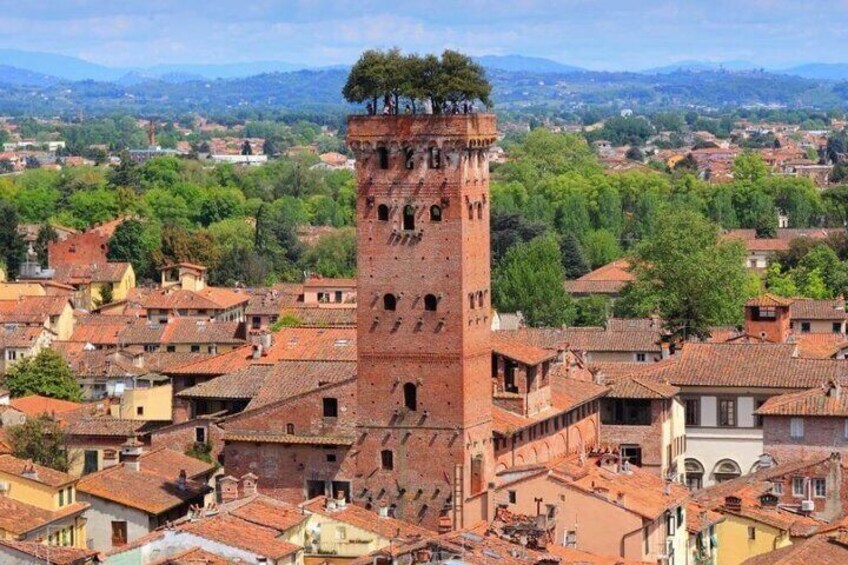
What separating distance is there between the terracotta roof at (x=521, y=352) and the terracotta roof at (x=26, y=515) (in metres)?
10.1

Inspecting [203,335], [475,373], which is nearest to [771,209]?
[203,335]

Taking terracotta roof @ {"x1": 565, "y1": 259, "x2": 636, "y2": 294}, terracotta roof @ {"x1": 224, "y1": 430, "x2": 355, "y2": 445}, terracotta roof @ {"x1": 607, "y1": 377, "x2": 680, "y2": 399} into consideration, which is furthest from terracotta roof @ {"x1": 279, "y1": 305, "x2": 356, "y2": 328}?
terracotta roof @ {"x1": 224, "y1": 430, "x2": 355, "y2": 445}

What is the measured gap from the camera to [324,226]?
139375 millimetres

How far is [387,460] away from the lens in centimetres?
5316

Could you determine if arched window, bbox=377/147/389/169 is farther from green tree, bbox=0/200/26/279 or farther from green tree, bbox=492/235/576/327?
green tree, bbox=0/200/26/279

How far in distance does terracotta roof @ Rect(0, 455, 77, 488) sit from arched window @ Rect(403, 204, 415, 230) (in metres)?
8.03

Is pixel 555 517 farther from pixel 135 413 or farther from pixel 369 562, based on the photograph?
pixel 135 413

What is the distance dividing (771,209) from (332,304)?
181 feet

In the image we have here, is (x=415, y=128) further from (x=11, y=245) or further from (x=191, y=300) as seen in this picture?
(x=11, y=245)

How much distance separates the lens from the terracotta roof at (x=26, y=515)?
46.1 m

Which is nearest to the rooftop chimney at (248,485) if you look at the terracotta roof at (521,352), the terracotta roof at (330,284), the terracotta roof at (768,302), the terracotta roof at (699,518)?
the terracotta roof at (521,352)

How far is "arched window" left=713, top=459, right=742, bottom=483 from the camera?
6303 cm

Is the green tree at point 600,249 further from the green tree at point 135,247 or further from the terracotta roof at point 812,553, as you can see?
the terracotta roof at point 812,553

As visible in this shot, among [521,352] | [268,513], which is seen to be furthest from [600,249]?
[268,513]
